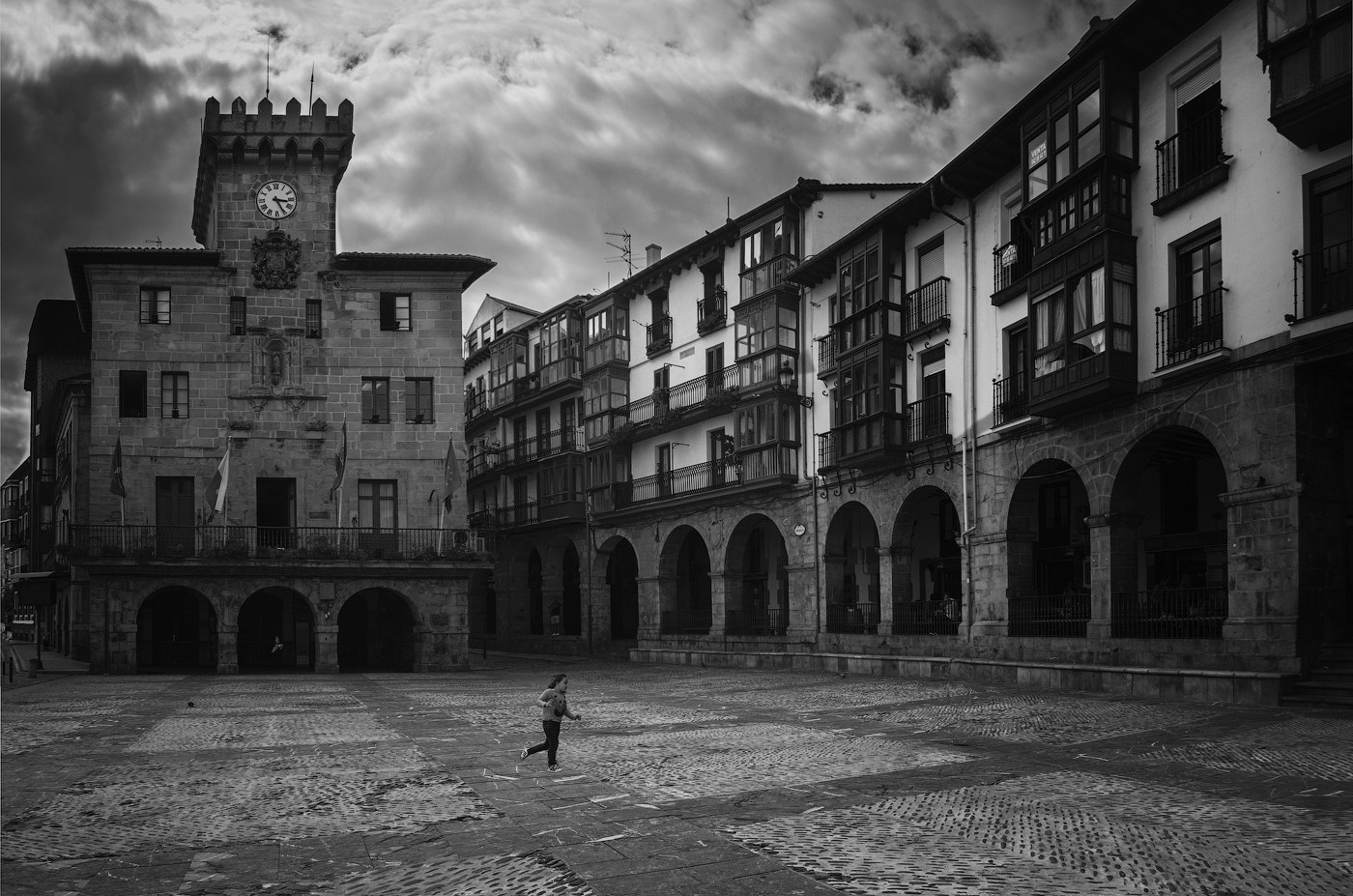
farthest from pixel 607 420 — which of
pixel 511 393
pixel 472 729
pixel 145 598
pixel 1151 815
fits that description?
pixel 1151 815

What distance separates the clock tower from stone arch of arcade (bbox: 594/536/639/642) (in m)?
18.9

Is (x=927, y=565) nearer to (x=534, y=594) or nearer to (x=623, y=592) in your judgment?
(x=623, y=592)

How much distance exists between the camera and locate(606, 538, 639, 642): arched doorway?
54.5 m

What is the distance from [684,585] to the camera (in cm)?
5131

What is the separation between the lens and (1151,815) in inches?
462

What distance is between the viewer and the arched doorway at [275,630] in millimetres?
43156

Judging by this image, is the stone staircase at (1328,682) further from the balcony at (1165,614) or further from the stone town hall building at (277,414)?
the stone town hall building at (277,414)

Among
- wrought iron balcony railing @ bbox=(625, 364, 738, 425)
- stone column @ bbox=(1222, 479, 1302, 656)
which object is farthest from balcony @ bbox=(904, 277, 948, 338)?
stone column @ bbox=(1222, 479, 1302, 656)

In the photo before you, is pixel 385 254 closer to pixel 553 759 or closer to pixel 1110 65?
pixel 1110 65

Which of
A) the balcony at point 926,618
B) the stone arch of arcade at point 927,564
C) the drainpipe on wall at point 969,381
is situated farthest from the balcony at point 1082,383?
the balcony at point 926,618

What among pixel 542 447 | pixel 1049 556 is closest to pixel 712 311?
pixel 542 447

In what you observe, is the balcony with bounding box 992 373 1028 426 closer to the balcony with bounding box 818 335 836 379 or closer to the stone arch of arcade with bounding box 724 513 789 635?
the balcony with bounding box 818 335 836 379

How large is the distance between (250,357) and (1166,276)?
1175 inches

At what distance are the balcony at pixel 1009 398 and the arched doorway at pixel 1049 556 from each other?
1449 mm
